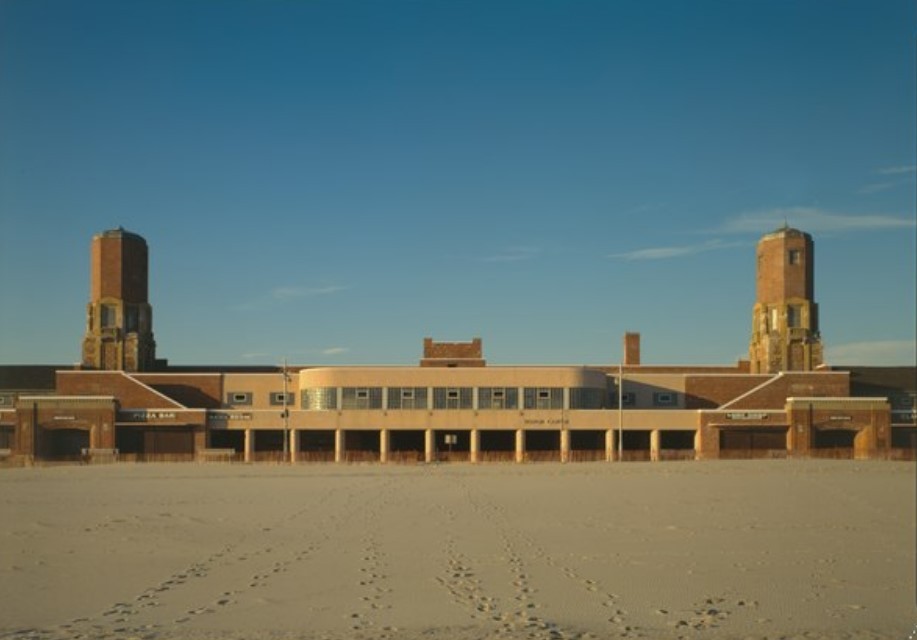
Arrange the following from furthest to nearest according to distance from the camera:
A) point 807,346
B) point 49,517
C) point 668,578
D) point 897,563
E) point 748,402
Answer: point 807,346 < point 748,402 < point 49,517 < point 897,563 < point 668,578

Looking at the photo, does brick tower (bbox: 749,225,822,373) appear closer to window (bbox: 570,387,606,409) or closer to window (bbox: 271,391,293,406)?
window (bbox: 570,387,606,409)

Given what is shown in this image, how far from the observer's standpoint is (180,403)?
86.8m

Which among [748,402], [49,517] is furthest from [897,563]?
[748,402]

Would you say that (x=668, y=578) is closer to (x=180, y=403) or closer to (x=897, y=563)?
(x=897, y=563)

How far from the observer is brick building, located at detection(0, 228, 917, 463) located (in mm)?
79062

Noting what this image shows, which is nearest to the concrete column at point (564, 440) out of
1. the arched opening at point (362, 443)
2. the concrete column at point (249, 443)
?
the arched opening at point (362, 443)

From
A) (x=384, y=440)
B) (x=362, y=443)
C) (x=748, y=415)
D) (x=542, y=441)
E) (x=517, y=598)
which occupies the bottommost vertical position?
(x=362, y=443)

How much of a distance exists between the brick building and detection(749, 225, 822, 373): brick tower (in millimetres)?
180

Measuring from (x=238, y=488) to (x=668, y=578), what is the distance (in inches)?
1024

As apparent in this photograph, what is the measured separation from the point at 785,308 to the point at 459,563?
74.1m

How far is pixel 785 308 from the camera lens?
90750 mm

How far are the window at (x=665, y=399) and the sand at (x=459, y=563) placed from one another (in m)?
48.0

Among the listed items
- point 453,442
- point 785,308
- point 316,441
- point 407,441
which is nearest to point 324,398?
point 316,441

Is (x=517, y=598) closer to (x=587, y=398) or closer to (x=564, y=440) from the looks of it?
(x=564, y=440)
